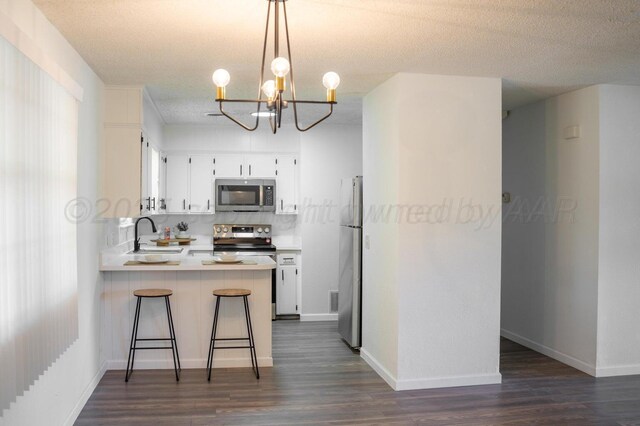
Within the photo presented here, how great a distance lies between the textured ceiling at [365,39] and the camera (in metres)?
2.82

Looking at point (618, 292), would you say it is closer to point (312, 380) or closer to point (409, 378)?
point (409, 378)

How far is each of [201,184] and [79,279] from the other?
334 centimetres

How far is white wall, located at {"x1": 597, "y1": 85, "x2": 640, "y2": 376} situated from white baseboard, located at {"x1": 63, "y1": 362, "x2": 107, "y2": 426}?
4.00 m


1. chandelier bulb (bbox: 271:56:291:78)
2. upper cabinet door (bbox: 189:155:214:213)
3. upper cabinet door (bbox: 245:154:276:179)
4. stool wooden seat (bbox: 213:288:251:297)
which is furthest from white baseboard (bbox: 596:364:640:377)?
upper cabinet door (bbox: 189:155:214:213)

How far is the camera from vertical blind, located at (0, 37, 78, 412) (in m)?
2.29

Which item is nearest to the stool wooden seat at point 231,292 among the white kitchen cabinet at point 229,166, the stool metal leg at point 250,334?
the stool metal leg at point 250,334

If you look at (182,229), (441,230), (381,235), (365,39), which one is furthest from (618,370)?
(182,229)

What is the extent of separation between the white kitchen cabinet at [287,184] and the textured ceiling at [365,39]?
8.16ft

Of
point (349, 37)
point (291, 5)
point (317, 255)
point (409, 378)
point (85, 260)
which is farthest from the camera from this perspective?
point (317, 255)

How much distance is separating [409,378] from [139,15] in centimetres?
313

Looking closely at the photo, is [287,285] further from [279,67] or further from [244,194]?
[279,67]

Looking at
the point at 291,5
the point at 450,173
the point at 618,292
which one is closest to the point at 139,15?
the point at 291,5

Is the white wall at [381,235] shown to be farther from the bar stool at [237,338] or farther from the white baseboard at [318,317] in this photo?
the white baseboard at [318,317]

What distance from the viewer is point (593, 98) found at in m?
4.63
